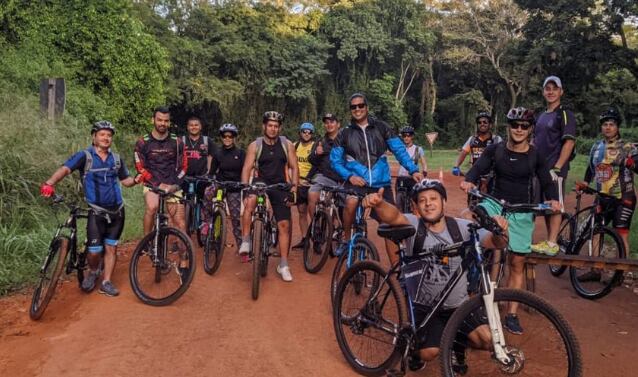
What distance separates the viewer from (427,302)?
3768mm

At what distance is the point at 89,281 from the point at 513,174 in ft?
15.2

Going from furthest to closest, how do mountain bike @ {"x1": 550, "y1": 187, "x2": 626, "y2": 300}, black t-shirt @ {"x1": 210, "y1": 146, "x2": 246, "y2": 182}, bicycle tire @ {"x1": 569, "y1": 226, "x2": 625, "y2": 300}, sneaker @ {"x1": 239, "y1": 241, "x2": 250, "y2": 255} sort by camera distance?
black t-shirt @ {"x1": 210, "y1": 146, "x2": 246, "y2": 182}, sneaker @ {"x1": 239, "y1": 241, "x2": 250, "y2": 255}, mountain bike @ {"x1": 550, "y1": 187, "x2": 626, "y2": 300}, bicycle tire @ {"x1": 569, "y1": 226, "x2": 625, "y2": 300}

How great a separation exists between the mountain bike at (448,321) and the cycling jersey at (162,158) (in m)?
3.43

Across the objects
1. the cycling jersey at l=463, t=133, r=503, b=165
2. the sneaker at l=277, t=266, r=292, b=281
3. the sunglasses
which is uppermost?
the sunglasses

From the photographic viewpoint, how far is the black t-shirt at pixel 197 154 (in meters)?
8.35

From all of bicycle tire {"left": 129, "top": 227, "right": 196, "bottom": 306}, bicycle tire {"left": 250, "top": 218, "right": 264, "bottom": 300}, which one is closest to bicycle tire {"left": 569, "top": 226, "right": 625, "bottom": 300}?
bicycle tire {"left": 250, "top": 218, "right": 264, "bottom": 300}

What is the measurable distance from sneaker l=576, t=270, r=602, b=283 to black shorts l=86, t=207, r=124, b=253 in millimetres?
5346

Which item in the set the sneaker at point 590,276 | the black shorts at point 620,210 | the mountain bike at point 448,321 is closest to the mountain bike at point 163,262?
the mountain bike at point 448,321

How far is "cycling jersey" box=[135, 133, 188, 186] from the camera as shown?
6.69 m

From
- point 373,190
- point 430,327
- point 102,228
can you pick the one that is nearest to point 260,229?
point 373,190

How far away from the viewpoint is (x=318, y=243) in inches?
277

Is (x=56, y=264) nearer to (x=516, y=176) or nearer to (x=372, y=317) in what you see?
(x=372, y=317)

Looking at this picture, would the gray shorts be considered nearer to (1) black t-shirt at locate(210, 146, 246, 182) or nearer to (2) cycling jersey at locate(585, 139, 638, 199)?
(1) black t-shirt at locate(210, 146, 246, 182)

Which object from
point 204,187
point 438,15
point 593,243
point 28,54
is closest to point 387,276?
point 593,243
